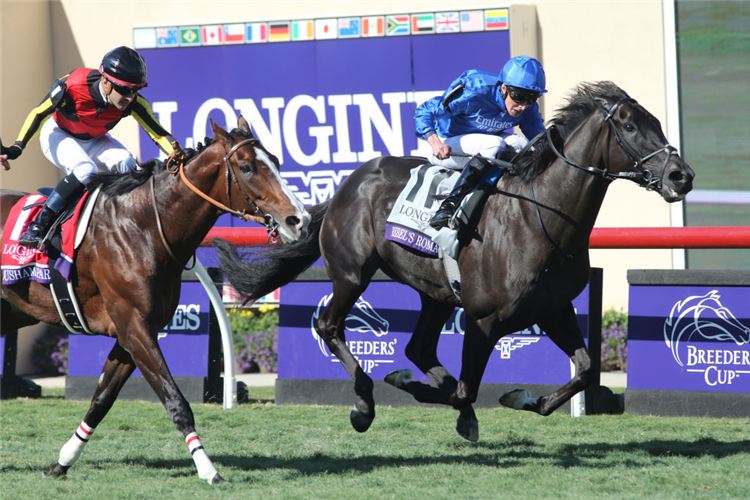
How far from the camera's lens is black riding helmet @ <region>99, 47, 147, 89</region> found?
180 inches

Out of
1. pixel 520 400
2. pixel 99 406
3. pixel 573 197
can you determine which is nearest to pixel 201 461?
pixel 99 406

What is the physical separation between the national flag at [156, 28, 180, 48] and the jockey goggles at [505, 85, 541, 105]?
249 inches

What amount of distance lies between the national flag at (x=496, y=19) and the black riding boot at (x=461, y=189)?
494cm

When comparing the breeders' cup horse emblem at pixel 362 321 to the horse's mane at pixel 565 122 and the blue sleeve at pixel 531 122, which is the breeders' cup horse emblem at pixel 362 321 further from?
the horse's mane at pixel 565 122

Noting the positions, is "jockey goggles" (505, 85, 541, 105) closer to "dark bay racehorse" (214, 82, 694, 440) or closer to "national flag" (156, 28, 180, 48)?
"dark bay racehorse" (214, 82, 694, 440)

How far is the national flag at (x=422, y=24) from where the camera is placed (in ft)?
31.6

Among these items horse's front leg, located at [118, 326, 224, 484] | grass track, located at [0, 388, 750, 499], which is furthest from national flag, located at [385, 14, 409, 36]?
horse's front leg, located at [118, 326, 224, 484]

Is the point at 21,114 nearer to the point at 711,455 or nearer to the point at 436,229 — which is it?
the point at 436,229

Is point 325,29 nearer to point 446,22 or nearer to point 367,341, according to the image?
point 446,22

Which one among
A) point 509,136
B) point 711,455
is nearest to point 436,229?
point 509,136

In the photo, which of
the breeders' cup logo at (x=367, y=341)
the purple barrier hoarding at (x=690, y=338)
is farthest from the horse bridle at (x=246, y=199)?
the purple barrier hoarding at (x=690, y=338)

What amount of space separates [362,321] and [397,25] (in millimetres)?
4169

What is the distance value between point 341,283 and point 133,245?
1.48 m

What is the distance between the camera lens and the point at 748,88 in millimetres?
9023
